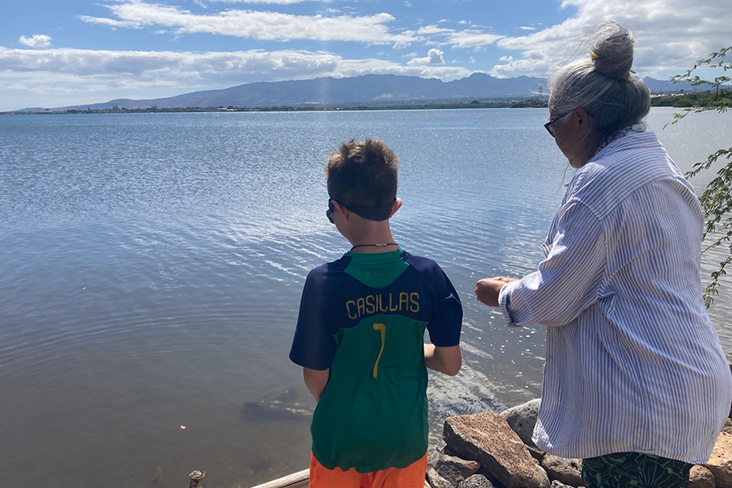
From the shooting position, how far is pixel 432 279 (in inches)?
92.5

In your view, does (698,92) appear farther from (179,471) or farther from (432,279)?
(179,471)

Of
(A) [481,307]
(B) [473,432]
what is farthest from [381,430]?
(A) [481,307]

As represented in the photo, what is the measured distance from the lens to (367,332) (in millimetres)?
2270

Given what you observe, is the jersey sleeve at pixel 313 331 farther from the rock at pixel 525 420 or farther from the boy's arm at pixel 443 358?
the rock at pixel 525 420

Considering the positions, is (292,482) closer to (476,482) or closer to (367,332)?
(476,482)

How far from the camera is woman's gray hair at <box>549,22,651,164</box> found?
2.03 m

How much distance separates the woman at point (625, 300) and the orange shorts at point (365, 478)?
2.10ft

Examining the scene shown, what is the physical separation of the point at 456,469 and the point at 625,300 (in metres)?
3.07

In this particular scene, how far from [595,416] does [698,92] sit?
165 inches

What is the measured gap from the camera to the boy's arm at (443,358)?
8.16ft

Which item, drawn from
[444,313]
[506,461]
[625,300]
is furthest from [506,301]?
[506,461]

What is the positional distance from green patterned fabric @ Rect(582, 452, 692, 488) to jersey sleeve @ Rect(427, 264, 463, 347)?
0.73 meters

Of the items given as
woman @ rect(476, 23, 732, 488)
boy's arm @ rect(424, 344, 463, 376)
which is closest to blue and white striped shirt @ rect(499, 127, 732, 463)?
woman @ rect(476, 23, 732, 488)

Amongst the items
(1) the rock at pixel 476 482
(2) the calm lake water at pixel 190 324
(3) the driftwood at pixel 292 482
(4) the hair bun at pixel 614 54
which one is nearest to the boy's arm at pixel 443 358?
(2) the calm lake water at pixel 190 324
